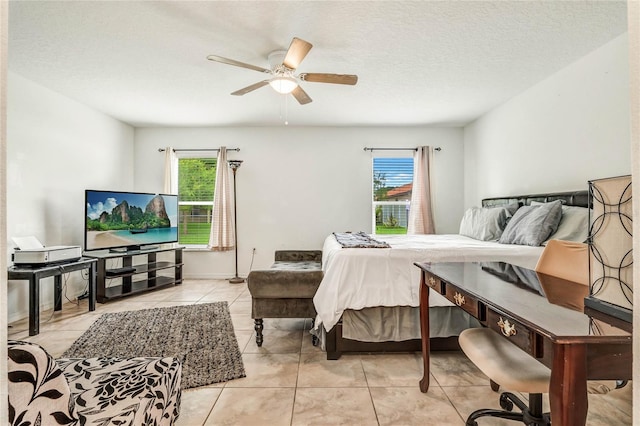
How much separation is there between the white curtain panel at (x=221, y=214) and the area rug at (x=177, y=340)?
1.60 metres

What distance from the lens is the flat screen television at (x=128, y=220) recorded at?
3.73m

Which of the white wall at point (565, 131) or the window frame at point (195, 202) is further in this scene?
the window frame at point (195, 202)

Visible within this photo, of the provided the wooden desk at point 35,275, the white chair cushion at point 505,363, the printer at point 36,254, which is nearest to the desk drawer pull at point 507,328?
the white chair cushion at point 505,363

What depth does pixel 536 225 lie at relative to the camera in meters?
2.63

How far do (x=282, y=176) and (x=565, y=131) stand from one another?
3726 mm

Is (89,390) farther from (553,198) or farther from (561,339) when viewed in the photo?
(553,198)

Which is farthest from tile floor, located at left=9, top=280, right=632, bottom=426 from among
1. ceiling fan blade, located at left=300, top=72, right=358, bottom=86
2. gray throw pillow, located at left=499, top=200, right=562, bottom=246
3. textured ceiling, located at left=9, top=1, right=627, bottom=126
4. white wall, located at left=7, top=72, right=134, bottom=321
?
textured ceiling, located at left=9, top=1, right=627, bottom=126

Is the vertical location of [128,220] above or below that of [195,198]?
below

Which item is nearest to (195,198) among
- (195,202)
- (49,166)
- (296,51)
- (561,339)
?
(195,202)

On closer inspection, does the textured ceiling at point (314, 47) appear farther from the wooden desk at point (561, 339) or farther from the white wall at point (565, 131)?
the wooden desk at point (561, 339)

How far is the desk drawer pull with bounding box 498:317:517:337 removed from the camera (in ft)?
3.30

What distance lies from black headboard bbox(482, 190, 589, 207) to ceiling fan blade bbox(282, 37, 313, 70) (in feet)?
8.55

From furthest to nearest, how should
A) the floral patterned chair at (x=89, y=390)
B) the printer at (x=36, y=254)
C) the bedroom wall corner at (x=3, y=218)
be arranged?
the printer at (x=36, y=254) → the floral patterned chair at (x=89, y=390) → the bedroom wall corner at (x=3, y=218)

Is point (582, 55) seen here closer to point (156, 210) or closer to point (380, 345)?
point (380, 345)
